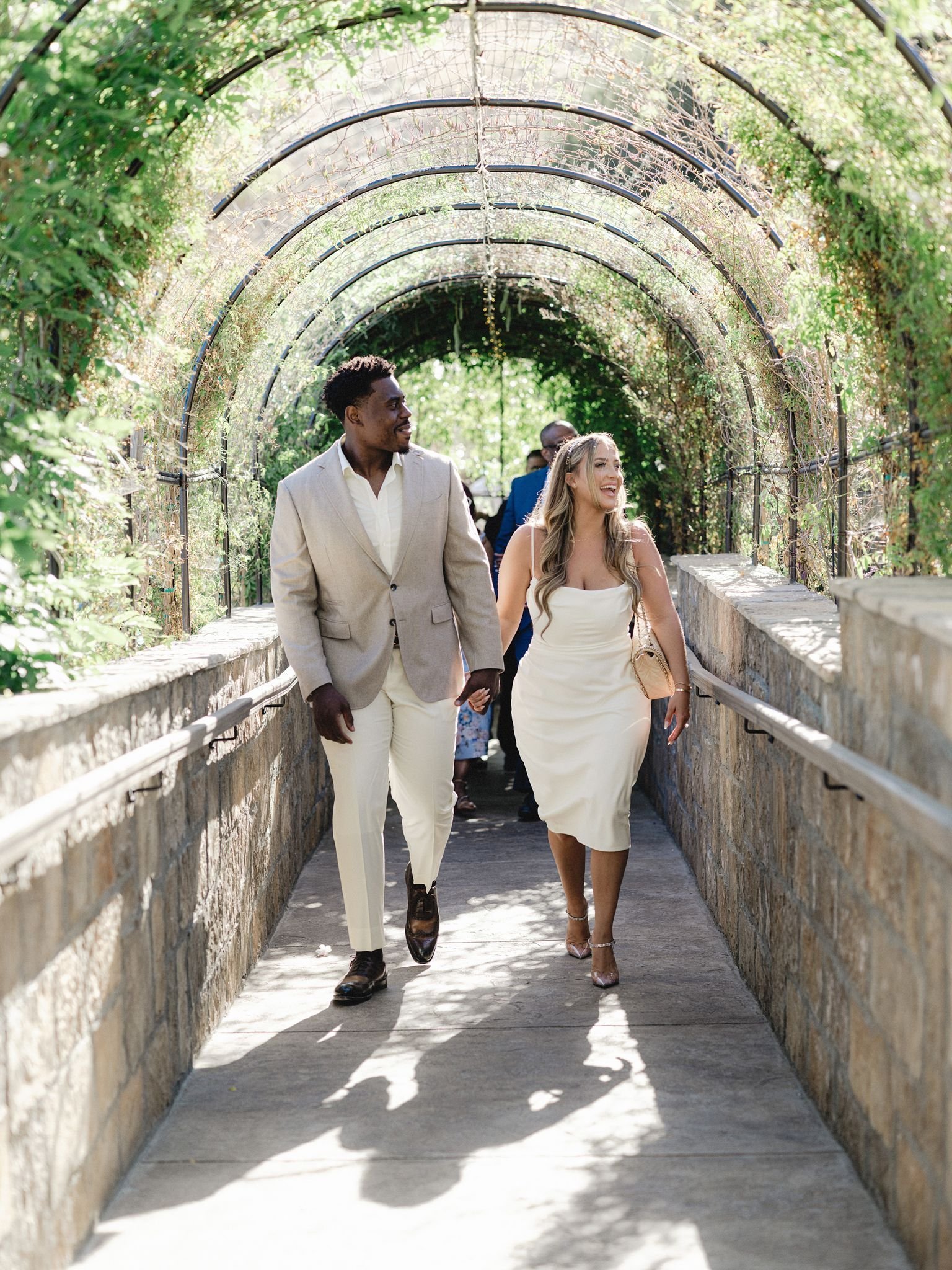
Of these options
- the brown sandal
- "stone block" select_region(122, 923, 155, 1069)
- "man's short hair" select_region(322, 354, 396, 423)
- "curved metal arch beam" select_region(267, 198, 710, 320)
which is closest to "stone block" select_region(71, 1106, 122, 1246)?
"stone block" select_region(122, 923, 155, 1069)

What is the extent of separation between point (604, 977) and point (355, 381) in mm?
1985

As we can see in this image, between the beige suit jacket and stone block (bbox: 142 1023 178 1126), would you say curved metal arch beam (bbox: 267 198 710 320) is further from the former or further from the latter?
stone block (bbox: 142 1023 178 1126)

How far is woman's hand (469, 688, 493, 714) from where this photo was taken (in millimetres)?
4496

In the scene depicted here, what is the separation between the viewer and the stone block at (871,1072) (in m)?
2.80

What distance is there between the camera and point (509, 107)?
6508 mm

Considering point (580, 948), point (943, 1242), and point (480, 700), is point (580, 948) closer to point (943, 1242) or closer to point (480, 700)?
point (480, 700)

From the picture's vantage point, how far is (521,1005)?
442cm

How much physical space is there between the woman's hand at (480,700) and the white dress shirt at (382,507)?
0.45 metres

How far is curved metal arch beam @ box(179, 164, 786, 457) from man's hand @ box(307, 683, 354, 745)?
2.26m

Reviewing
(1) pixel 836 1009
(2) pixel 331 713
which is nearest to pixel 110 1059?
(2) pixel 331 713

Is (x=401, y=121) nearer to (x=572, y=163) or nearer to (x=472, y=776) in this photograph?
(x=572, y=163)

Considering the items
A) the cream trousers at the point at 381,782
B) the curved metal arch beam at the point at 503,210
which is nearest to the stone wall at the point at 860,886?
the cream trousers at the point at 381,782

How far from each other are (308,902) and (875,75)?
12.3 ft

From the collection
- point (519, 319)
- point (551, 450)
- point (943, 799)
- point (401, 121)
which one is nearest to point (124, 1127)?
point (943, 799)
